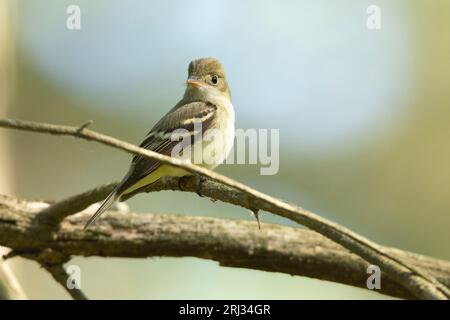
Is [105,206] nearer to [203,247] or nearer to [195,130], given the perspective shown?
[203,247]

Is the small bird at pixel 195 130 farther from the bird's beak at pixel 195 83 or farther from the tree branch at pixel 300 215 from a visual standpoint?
the tree branch at pixel 300 215

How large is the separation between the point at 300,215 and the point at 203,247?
6.35 ft

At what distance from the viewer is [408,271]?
4145 mm

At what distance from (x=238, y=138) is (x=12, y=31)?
299 centimetres

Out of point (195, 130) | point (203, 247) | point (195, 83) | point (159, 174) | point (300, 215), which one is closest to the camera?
point (300, 215)

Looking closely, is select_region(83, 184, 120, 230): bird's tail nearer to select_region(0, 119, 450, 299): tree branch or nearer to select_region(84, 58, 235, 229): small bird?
select_region(84, 58, 235, 229): small bird

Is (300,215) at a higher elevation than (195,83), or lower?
lower

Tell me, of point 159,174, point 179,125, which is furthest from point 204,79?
point 159,174

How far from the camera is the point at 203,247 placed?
5.49m

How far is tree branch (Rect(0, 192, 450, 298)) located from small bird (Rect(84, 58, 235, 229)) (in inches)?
9.4

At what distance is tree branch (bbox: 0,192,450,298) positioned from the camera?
545 centimetres

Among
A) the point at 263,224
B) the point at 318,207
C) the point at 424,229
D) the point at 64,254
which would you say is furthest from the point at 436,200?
the point at 64,254

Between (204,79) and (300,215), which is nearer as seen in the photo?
(300,215)

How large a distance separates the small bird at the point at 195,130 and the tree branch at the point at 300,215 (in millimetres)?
1679
